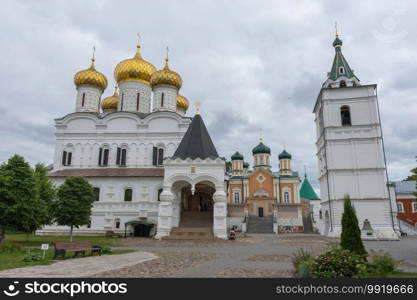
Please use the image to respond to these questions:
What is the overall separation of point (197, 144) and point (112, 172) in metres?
9.65

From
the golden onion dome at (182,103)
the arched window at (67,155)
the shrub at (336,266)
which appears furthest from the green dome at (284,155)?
the shrub at (336,266)

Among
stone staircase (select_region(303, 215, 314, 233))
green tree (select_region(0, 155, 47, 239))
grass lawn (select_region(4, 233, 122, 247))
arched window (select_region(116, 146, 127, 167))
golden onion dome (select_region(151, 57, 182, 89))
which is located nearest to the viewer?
green tree (select_region(0, 155, 47, 239))

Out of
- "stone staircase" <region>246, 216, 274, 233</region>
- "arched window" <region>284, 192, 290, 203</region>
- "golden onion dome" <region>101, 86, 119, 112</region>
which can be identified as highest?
"golden onion dome" <region>101, 86, 119, 112</region>

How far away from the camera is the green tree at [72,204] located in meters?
20.4

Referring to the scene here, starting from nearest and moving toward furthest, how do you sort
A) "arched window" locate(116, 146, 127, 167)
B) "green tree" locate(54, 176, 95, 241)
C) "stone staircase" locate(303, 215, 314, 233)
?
"green tree" locate(54, 176, 95, 241) < "arched window" locate(116, 146, 127, 167) < "stone staircase" locate(303, 215, 314, 233)

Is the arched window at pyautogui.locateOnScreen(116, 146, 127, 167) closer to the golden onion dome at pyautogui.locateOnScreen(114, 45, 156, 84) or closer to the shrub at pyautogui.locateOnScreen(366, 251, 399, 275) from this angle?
→ the golden onion dome at pyautogui.locateOnScreen(114, 45, 156, 84)

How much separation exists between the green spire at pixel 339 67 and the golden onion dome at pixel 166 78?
16.7 meters

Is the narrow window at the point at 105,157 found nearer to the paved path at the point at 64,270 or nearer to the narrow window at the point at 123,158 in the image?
the narrow window at the point at 123,158

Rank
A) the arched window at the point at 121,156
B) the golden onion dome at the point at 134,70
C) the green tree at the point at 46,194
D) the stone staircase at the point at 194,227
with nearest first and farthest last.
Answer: the green tree at the point at 46,194, the stone staircase at the point at 194,227, the arched window at the point at 121,156, the golden onion dome at the point at 134,70

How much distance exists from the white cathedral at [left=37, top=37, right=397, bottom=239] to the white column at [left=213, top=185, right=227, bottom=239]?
0.08 metres

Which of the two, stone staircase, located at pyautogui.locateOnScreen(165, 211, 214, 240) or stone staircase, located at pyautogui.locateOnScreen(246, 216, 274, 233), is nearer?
stone staircase, located at pyautogui.locateOnScreen(165, 211, 214, 240)

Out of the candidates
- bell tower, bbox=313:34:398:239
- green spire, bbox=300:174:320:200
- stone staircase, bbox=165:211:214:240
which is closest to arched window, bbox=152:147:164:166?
stone staircase, bbox=165:211:214:240

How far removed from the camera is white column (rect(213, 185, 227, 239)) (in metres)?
23.0

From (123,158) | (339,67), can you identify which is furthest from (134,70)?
(339,67)
